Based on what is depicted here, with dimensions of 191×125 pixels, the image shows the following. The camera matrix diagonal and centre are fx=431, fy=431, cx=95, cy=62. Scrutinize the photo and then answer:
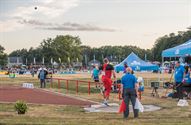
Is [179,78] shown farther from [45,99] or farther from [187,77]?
[45,99]

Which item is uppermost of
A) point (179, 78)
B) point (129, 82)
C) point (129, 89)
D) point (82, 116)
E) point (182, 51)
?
point (182, 51)

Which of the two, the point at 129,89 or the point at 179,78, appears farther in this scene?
the point at 179,78

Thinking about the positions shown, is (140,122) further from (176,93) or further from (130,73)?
(176,93)

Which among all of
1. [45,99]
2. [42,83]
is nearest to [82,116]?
[45,99]

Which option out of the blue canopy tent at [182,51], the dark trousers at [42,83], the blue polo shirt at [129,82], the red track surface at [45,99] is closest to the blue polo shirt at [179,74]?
the blue canopy tent at [182,51]

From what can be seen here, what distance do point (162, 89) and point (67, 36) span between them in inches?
5983

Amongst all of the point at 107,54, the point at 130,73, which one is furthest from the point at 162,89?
the point at 107,54

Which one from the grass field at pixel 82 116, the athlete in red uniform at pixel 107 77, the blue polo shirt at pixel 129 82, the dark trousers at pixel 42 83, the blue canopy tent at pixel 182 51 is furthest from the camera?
the dark trousers at pixel 42 83

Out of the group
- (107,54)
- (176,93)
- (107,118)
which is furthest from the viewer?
(107,54)

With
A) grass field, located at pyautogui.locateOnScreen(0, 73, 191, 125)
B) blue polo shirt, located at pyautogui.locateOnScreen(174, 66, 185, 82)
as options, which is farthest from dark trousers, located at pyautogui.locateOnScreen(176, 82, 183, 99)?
grass field, located at pyautogui.locateOnScreen(0, 73, 191, 125)

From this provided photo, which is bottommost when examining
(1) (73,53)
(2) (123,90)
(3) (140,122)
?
(3) (140,122)

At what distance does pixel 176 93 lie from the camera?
21672 millimetres

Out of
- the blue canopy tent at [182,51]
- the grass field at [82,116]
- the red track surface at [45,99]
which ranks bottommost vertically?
the grass field at [82,116]

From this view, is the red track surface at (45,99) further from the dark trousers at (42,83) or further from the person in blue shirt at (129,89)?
the dark trousers at (42,83)
